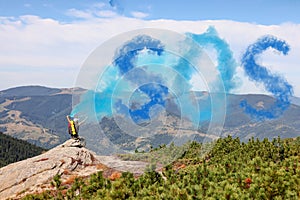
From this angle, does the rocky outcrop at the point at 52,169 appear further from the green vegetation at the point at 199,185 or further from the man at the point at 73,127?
the man at the point at 73,127

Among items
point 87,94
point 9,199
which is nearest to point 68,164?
point 9,199

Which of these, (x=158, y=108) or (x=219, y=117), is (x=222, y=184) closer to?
(x=219, y=117)

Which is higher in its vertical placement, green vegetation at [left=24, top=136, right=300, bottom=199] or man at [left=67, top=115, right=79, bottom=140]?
man at [left=67, top=115, right=79, bottom=140]

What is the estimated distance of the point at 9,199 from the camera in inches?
1934

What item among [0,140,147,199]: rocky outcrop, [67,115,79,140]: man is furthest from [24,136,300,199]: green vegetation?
[67,115,79,140]: man

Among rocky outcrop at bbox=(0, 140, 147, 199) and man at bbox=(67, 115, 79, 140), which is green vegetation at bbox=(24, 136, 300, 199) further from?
man at bbox=(67, 115, 79, 140)

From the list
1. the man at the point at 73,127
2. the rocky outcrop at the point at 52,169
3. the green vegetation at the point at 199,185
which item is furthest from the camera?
the rocky outcrop at the point at 52,169

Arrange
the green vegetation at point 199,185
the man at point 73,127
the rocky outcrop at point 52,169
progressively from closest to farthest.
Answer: the green vegetation at point 199,185 < the man at point 73,127 < the rocky outcrop at point 52,169

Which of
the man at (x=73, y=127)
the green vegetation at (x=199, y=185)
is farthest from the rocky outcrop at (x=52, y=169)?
the man at (x=73, y=127)

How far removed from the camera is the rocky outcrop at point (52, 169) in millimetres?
52719

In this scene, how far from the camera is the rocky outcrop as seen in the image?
52.7 metres

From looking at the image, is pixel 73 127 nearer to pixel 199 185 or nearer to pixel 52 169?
pixel 52 169

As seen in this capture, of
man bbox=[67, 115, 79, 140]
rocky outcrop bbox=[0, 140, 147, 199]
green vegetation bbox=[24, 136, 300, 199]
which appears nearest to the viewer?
green vegetation bbox=[24, 136, 300, 199]

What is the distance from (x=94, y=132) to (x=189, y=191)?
11.7 metres
